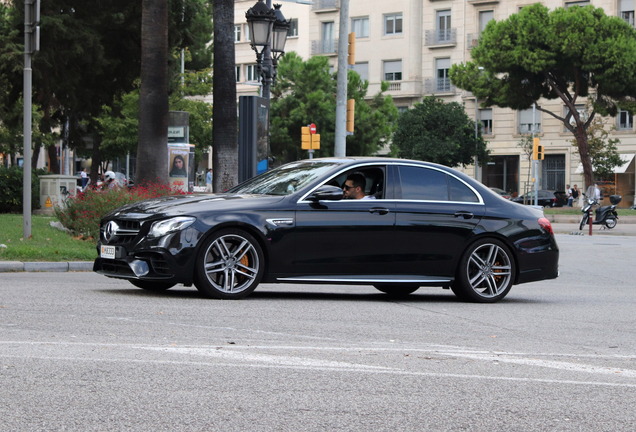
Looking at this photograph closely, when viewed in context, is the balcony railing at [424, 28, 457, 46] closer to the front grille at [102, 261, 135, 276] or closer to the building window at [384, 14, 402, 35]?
the building window at [384, 14, 402, 35]

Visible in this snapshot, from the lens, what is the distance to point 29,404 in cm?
488

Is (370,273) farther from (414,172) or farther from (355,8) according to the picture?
(355,8)

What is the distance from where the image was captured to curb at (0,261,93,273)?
13.1 metres

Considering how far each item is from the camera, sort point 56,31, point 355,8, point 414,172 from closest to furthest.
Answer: point 414,172 → point 56,31 → point 355,8

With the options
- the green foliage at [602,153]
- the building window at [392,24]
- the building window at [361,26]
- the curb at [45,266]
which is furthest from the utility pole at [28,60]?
the building window at [361,26]

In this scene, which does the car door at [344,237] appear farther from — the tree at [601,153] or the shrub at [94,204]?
the tree at [601,153]

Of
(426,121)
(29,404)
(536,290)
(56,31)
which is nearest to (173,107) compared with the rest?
(426,121)

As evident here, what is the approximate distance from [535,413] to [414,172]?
5.76 m

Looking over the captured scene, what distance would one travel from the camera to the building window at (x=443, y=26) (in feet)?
212

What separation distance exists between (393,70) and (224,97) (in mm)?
48923

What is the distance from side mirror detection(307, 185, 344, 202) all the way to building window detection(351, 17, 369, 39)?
5964 centimetres

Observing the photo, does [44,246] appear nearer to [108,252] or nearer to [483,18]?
[108,252]

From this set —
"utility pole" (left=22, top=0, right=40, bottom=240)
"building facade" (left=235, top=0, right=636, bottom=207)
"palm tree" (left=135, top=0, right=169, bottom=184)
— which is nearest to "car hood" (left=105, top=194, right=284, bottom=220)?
"utility pole" (left=22, top=0, right=40, bottom=240)

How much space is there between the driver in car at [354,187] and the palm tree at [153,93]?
989 cm
